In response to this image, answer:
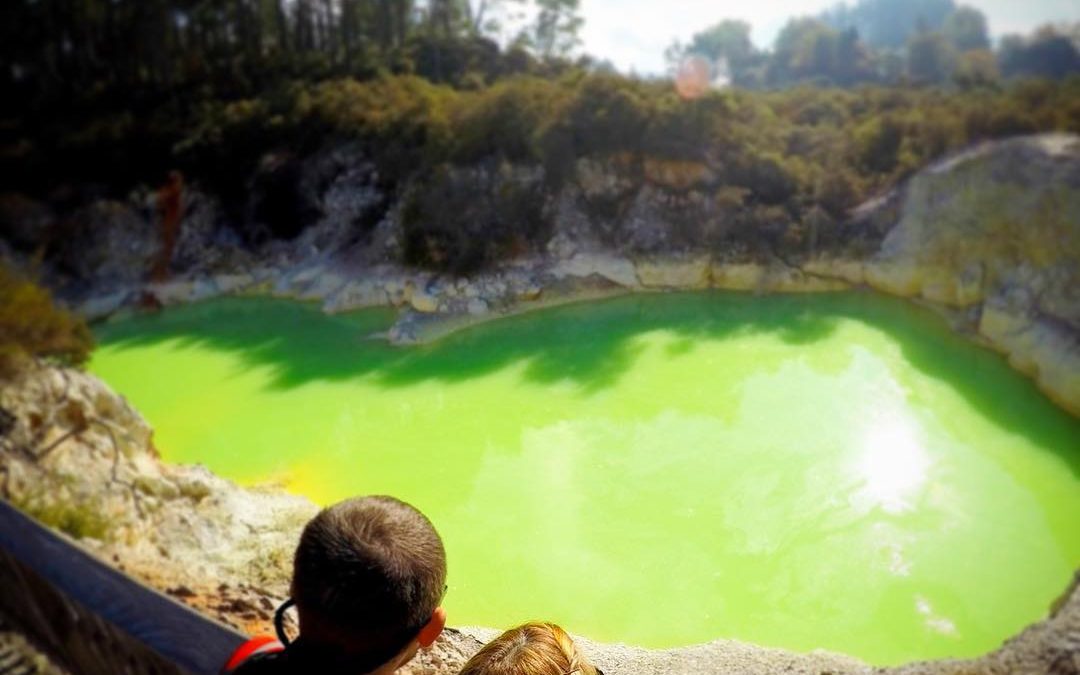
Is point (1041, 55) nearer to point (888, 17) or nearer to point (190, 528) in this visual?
point (190, 528)

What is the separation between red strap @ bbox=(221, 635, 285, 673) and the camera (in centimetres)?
141

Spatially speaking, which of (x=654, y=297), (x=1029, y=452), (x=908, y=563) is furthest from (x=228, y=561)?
(x=654, y=297)

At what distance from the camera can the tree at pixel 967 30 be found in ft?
145

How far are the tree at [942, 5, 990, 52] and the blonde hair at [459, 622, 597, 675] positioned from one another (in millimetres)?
51247

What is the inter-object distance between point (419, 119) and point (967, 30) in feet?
150

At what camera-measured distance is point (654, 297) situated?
528 inches

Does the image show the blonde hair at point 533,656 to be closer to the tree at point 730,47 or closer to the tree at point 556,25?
the tree at point 556,25

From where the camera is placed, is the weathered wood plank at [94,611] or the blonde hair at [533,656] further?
the blonde hair at [533,656]

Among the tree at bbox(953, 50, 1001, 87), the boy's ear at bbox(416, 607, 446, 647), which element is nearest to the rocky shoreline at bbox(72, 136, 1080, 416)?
the boy's ear at bbox(416, 607, 446, 647)

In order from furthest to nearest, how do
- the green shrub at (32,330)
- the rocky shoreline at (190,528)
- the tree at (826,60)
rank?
1. the tree at (826,60)
2. the green shrub at (32,330)
3. the rocky shoreline at (190,528)

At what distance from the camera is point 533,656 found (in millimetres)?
1765

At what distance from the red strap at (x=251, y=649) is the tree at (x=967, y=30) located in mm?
51796

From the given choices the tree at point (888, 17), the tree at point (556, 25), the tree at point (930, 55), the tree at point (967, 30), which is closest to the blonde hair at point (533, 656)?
the tree at point (556, 25)

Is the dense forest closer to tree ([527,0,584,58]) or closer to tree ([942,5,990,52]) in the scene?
tree ([527,0,584,58])
